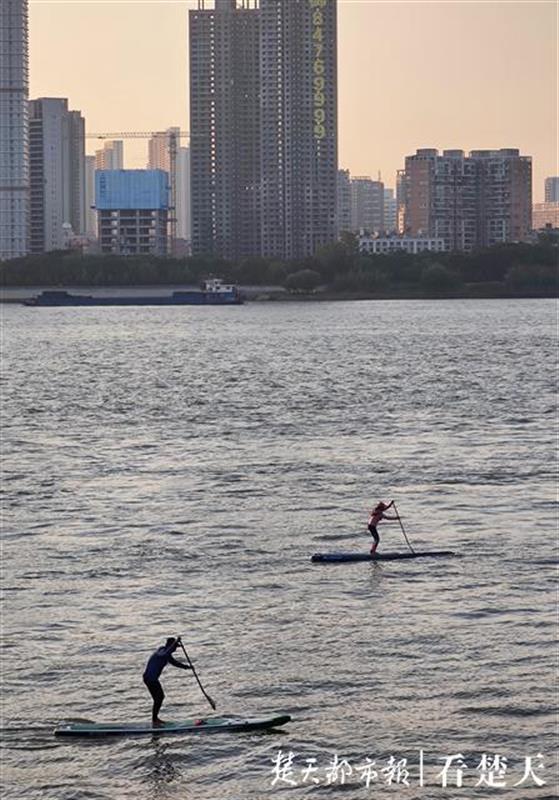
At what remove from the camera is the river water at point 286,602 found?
979 inches

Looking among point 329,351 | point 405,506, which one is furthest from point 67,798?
point 329,351

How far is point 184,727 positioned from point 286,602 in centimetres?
838

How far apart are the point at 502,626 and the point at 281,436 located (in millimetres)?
36228

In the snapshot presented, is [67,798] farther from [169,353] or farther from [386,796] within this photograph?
[169,353]

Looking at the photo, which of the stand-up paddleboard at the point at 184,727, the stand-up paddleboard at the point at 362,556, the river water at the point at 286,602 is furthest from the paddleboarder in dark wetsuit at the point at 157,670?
the stand-up paddleboard at the point at 362,556

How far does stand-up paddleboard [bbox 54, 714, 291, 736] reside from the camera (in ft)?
84.6

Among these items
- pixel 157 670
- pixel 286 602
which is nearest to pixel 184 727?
pixel 157 670

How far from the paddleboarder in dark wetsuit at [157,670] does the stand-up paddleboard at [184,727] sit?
242 mm

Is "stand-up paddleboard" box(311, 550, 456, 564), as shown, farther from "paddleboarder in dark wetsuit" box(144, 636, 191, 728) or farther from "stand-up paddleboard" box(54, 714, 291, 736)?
"stand-up paddleboard" box(54, 714, 291, 736)

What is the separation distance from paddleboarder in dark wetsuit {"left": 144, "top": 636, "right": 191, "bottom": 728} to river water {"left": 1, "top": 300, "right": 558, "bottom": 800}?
2.39 ft

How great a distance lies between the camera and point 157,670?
26.3 m

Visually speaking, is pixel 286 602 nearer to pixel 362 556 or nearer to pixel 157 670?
pixel 362 556

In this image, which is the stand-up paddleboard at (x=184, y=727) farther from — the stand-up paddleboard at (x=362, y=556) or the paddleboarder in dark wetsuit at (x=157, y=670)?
the stand-up paddleboard at (x=362, y=556)

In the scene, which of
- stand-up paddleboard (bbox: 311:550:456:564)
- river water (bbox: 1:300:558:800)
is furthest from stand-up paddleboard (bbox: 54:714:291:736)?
stand-up paddleboard (bbox: 311:550:456:564)
